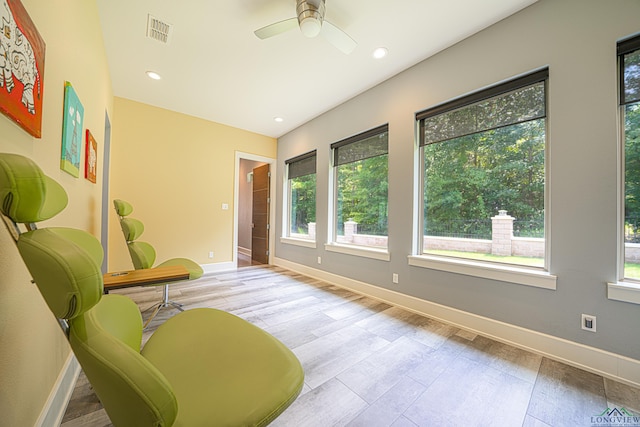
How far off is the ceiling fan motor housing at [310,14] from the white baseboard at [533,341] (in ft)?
9.10

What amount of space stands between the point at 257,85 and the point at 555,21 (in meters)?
2.97

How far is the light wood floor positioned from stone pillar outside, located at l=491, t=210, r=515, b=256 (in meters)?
0.80

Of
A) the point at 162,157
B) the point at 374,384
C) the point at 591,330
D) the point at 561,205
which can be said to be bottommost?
the point at 374,384

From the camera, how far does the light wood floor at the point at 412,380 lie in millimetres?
1248

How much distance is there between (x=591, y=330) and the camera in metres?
1.61

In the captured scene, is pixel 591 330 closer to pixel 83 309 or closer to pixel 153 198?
pixel 83 309

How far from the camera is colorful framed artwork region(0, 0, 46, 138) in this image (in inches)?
31.4

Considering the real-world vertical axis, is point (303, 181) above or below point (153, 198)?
above

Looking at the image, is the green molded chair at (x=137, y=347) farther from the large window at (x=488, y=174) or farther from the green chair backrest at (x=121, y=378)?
the large window at (x=488, y=174)

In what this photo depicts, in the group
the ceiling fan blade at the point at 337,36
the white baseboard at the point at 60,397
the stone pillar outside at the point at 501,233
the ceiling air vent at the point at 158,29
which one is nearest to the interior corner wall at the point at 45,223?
the white baseboard at the point at 60,397

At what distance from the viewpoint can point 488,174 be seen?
221 centimetres

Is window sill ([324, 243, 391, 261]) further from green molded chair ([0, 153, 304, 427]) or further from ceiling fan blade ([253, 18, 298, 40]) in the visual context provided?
ceiling fan blade ([253, 18, 298, 40])

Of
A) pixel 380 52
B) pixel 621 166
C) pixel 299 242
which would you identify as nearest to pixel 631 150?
pixel 621 166

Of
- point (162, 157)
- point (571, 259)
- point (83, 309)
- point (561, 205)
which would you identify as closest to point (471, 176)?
point (561, 205)
